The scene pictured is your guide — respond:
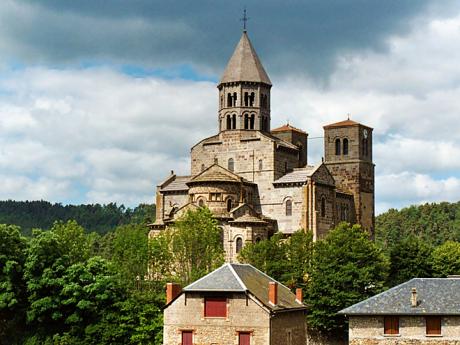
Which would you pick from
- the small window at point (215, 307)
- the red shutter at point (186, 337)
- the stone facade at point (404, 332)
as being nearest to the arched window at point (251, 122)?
the small window at point (215, 307)

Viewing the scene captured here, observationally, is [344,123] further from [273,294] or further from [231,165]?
[273,294]

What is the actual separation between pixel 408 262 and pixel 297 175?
1399cm

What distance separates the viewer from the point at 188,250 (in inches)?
2805

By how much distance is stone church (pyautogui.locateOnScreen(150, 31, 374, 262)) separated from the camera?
264 feet

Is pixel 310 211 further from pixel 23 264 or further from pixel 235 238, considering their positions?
pixel 23 264

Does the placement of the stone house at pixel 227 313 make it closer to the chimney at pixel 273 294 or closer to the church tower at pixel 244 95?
the chimney at pixel 273 294

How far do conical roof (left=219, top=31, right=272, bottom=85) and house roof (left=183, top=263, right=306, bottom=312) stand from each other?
41533mm

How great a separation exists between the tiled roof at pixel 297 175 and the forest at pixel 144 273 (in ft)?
20.6

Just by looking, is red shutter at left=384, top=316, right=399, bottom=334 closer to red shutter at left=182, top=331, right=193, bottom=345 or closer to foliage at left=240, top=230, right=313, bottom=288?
red shutter at left=182, top=331, right=193, bottom=345

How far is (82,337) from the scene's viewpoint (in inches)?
2249

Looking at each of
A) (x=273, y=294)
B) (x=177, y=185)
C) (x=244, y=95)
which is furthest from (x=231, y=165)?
(x=273, y=294)

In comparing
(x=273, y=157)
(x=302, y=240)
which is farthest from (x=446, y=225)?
(x=302, y=240)

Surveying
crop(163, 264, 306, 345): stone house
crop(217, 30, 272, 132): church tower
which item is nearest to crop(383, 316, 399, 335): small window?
crop(163, 264, 306, 345): stone house

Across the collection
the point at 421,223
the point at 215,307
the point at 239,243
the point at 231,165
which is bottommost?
the point at 215,307
